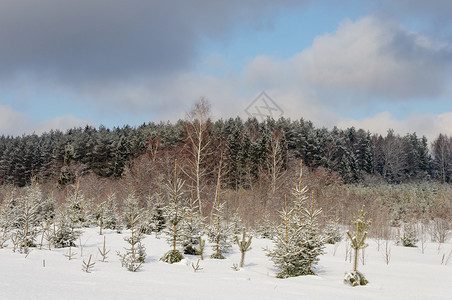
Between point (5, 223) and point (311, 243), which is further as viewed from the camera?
point (5, 223)

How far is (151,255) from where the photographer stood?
37.7ft

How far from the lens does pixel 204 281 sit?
706cm

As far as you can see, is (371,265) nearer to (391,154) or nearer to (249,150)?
(249,150)

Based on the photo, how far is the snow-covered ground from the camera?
194 inches

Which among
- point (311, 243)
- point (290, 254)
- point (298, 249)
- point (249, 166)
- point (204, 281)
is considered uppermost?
point (249, 166)

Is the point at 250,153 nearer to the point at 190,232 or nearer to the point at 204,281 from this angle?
the point at 190,232

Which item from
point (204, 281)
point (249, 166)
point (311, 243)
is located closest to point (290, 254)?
point (311, 243)

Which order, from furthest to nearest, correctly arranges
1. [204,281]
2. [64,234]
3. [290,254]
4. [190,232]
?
[64,234] → [190,232] → [290,254] → [204,281]

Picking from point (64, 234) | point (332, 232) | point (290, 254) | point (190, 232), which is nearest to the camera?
point (290, 254)

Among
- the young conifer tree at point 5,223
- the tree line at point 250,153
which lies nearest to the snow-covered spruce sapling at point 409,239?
the tree line at point 250,153

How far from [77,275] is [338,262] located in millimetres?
9439

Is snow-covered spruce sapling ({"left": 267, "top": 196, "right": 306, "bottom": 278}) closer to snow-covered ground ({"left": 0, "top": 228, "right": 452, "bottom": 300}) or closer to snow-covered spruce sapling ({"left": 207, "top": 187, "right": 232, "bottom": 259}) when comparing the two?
snow-covered ground ({"left": 0, "top": 228, "right": 452, "bottom": 300})

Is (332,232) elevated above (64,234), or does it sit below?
above

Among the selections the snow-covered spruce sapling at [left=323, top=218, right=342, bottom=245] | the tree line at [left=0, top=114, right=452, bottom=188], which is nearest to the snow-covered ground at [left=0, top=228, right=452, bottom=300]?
the snow-covered spruce sapling at [left=323, top=218, right=342, bottom=245]
